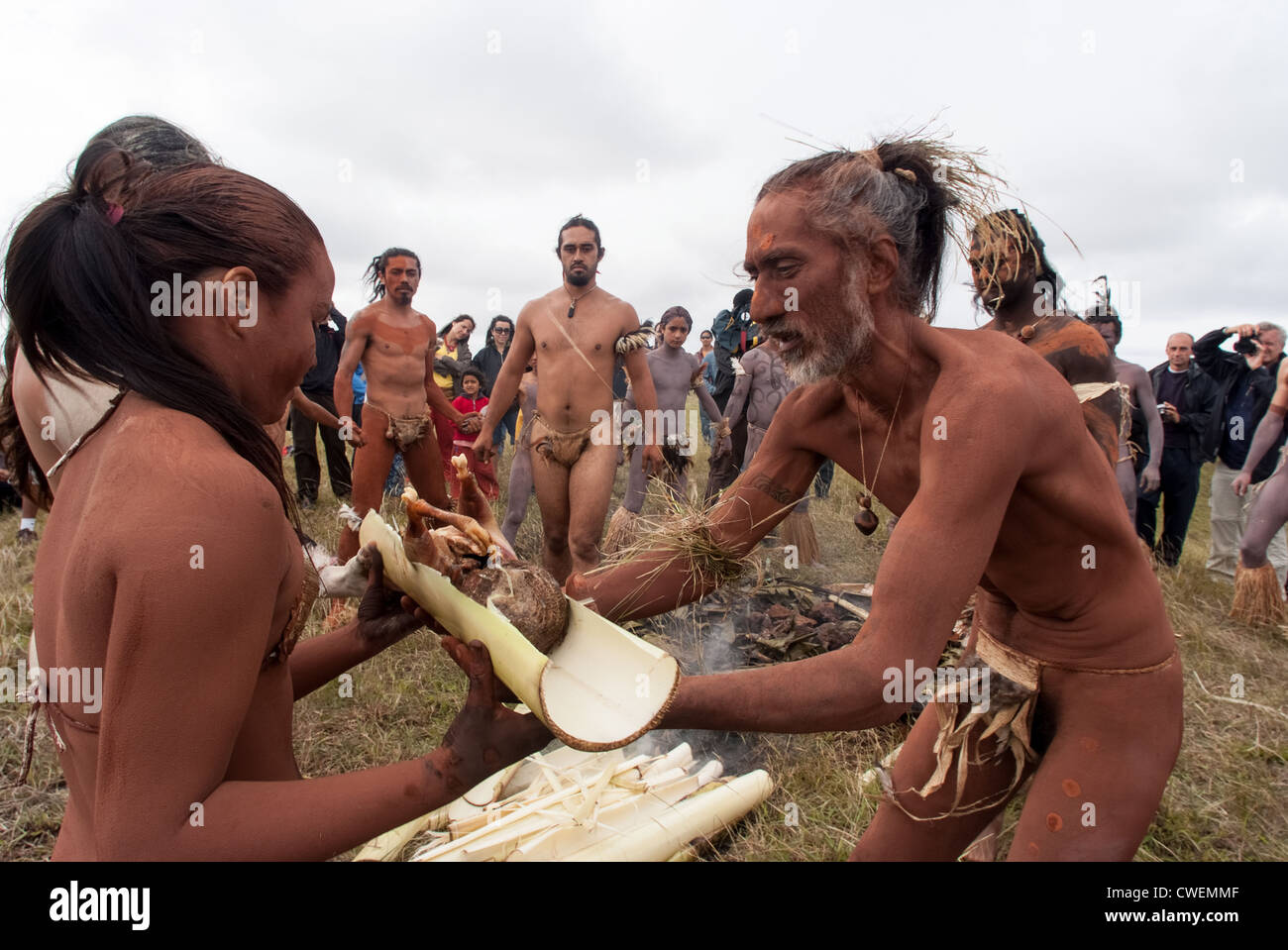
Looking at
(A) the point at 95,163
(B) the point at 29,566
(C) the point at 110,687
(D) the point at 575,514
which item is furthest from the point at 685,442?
(C) the point at 110,687

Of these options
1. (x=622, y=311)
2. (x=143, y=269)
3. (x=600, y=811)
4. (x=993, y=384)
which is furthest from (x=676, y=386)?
(x=143, y=269)

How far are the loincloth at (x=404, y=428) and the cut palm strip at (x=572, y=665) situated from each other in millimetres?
4775

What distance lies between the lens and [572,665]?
1.91 metres

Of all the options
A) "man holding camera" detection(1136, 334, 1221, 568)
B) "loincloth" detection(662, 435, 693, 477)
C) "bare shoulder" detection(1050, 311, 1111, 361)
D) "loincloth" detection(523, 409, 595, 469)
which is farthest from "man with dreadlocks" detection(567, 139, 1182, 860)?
"man holding camera" detection(1136, 334, 1221, 568)

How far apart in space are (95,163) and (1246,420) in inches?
364

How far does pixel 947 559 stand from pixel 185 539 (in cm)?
142

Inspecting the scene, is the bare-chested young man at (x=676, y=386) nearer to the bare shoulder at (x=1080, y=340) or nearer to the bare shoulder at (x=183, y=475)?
the bare shoulder at (x=1080, y=340)

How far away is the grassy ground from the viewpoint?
3375 millimetres

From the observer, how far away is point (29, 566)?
687cm

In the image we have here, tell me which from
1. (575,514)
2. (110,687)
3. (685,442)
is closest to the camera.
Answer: (110,687)

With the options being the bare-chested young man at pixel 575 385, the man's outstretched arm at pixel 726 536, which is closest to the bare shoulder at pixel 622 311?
the bare-chested young man at pixel 575 385

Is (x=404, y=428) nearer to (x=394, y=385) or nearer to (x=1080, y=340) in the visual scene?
(x=394, y=385)

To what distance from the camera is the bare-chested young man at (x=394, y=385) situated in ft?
21.8
